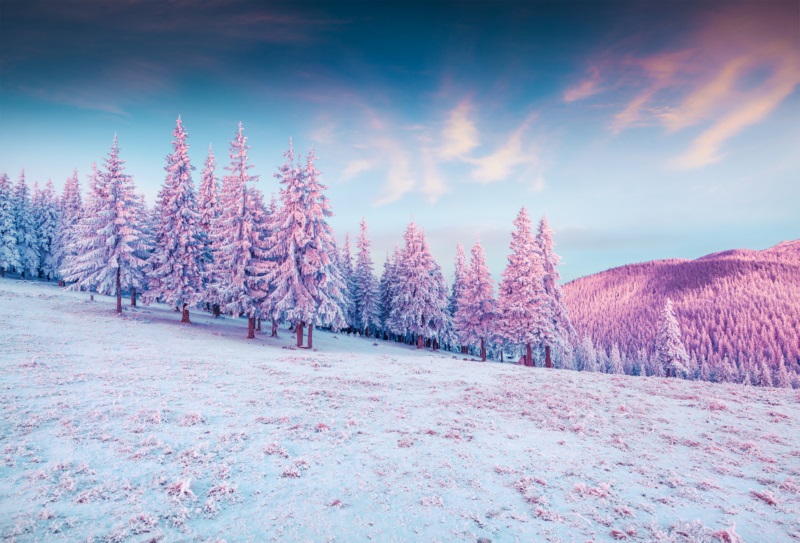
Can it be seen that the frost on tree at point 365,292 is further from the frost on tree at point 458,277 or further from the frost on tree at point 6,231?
the frost on tree at point 6,231

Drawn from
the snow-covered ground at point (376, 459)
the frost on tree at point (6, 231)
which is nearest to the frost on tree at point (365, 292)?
the snow-covered ground at point (376, 459)

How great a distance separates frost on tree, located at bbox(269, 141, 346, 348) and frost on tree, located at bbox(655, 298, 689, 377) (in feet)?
158

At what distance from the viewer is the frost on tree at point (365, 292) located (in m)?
57.6

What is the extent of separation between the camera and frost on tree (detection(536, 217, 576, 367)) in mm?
33309

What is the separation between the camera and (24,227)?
59594mm

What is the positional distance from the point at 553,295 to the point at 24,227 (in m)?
83.6

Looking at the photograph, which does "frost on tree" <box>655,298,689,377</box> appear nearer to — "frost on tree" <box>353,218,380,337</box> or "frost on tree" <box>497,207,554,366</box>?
"frost on tree" <box>497,207,554,366</box>

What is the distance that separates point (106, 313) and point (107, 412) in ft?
93.5

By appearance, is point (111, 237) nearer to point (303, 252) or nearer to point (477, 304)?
point (303, 252)

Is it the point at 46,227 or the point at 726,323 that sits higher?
the point at 46,227

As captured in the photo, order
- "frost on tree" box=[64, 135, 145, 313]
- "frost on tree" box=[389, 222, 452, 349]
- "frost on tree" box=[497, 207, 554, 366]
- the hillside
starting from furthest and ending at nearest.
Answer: the hillside, "frost on tree" box=[389, 222, 452, 349], "frost on tree" box=[497, 207, 554, 366], "frost on tree" box=[64, 135, 145, 313]

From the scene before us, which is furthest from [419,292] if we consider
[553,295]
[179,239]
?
[179,239]

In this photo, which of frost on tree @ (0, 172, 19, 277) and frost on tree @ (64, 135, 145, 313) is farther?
frost on tree @ (0, 172, 19, 277)

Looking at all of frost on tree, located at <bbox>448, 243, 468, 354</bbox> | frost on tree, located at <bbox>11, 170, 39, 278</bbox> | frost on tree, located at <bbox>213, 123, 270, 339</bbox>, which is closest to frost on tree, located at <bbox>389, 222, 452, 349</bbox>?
frost on tree, located at <bbox>448, 243, 468, 354</bbox>
